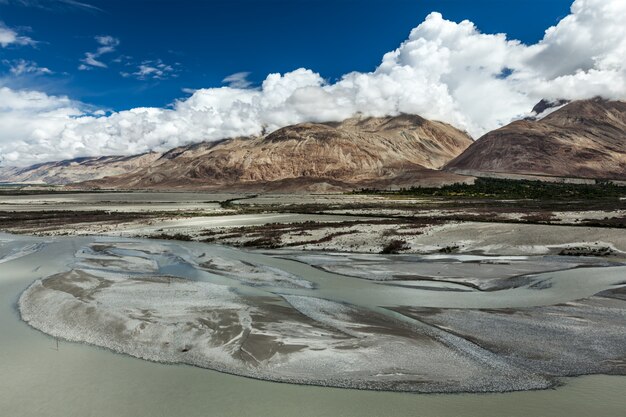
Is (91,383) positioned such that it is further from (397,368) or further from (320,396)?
(397,368)

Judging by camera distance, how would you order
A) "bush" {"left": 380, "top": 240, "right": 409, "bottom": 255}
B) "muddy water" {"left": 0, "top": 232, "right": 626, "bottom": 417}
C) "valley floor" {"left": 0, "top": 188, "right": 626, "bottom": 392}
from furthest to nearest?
"bush" {"left": 380, "top": 240, "right": 409, "bottom": 255}, "valley floor" {"left": 0, "top": 188, "right": 626, "bottom": 392}, "muddy water" {"left": 0, "top": 232, "right": 626, "bottom": 417}

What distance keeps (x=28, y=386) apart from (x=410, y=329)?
33.4 feet

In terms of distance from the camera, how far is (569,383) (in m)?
9.70

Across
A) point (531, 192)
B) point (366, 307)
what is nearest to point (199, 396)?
point (366, 307)

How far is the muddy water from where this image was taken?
8.88 meters

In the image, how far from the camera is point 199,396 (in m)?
9.56

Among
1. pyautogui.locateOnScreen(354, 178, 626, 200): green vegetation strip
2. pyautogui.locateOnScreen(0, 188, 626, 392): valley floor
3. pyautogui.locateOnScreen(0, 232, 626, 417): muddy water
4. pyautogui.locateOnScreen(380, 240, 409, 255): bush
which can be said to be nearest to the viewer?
pyautogui.locateOnScreen(0, 232, 626, 417): muddy water

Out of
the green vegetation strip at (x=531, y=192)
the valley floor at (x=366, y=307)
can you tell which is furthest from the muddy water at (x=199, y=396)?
the green vegetation strip at (x=531, y=192)

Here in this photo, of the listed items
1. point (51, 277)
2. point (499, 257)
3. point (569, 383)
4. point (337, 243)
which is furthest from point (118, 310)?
point (499, 257)

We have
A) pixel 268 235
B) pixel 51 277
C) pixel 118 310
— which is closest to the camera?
pixel 118 310

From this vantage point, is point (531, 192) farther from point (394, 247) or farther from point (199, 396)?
point (199, 396)

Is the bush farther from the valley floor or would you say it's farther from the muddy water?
the muddy water

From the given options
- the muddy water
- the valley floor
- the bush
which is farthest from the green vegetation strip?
the muddy water

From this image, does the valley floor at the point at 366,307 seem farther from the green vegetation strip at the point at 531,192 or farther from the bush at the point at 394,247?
the green vegetation strip at the point at 531,192
